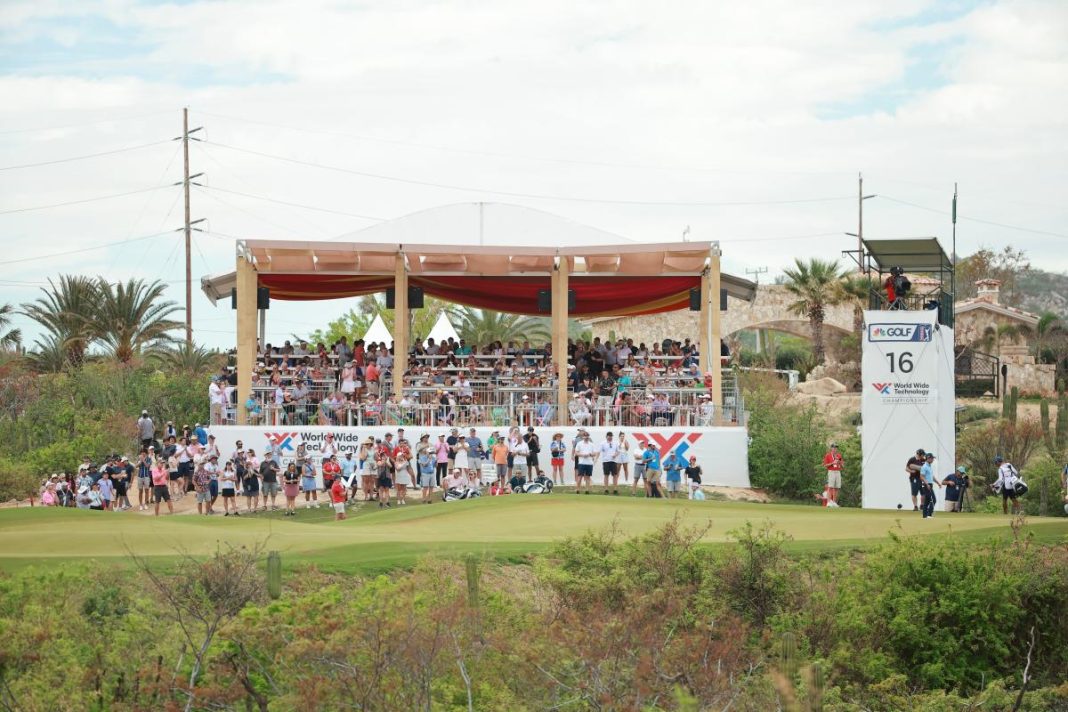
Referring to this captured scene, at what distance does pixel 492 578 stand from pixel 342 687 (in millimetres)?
5702

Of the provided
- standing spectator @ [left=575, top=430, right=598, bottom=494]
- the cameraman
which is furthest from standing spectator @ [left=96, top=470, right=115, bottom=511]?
the cameraman

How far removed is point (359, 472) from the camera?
30.5 m

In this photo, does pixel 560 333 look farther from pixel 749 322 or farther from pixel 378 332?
pixel 749 322

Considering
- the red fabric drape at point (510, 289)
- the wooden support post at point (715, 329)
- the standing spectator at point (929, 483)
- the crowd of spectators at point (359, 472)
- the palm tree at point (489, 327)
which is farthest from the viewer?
the palm tree at point (489, 327)

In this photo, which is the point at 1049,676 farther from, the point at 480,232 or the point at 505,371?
the point at 480,232

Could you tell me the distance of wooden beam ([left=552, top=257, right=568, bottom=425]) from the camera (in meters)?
34.4

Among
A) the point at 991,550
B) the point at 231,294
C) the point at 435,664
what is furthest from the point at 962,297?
the point at 435,664

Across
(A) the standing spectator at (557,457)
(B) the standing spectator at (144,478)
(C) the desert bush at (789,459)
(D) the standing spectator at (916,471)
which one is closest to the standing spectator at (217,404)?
(B) the standing spectator at (144,478)

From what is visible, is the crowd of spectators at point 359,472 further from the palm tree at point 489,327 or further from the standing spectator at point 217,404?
the palm tree at point 489,327

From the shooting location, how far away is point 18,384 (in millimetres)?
41281

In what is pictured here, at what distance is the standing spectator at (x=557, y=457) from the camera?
31.0 m

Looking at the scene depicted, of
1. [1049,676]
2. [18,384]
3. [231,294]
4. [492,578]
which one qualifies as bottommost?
[1049,676]

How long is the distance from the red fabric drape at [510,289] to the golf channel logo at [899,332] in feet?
32.6

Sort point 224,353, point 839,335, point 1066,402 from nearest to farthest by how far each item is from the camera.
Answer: point 1066,402 < point 224,353 < point 839,335
